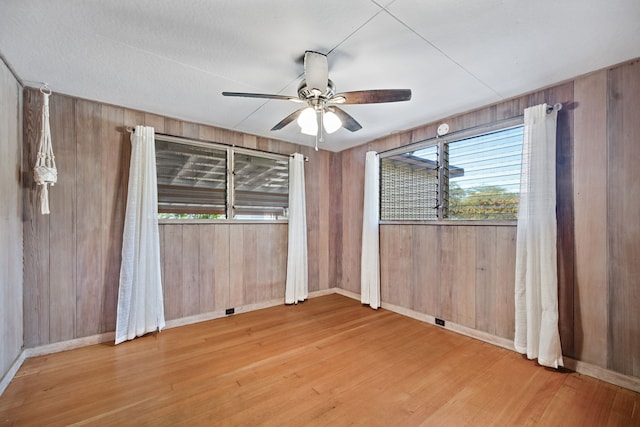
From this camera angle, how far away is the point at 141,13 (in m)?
1.43

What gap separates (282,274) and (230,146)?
1.90 m

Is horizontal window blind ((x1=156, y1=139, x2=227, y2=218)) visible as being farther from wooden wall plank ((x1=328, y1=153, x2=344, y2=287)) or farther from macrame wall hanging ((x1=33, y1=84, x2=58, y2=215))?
wooden wall plank ((x1=328, y1=153, x2=344, y2=287))

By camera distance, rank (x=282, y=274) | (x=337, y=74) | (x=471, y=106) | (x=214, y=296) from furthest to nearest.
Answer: (x=282, y=274), (x=214, y=296), (x=471, y=106), (x=337, y=74)

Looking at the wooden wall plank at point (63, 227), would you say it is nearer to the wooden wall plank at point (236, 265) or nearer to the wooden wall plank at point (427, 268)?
the wooden wall plank at point (236, 265)

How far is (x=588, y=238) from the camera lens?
6.62 ft

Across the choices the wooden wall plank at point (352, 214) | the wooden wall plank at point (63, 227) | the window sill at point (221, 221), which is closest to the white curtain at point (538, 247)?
the wooden wall plank at point (352, 214)

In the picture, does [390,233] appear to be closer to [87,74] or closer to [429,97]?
[429,97]

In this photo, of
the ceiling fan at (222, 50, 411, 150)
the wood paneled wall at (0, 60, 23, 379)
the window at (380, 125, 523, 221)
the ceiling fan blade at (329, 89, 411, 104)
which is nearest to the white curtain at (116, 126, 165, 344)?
the wood paneled wall at (0, 60, 23, 379)

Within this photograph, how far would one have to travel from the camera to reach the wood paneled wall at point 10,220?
185cm

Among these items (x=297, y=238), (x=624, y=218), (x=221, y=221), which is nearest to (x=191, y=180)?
(x=221, y=221)

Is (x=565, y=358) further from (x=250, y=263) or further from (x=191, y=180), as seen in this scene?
(x=191, y=180)

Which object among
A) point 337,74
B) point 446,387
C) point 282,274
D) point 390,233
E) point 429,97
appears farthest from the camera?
point 282,274

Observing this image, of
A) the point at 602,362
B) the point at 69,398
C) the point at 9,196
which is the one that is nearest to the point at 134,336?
the point at 69,398

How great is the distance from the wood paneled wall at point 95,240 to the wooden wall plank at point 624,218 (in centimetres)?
351
